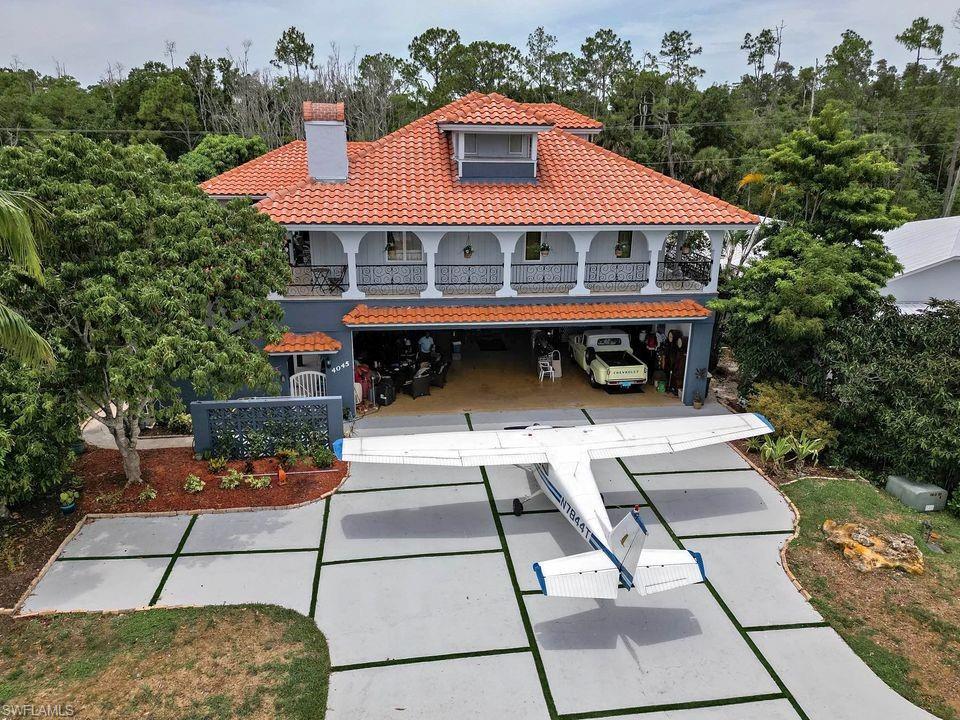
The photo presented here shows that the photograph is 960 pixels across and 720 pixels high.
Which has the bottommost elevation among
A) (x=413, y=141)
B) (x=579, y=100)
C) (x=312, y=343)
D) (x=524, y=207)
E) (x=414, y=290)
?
(x=312, y=343)

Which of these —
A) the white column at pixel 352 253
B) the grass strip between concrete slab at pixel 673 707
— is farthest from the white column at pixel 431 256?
the grass strip between concrete slab at pixel 673 707

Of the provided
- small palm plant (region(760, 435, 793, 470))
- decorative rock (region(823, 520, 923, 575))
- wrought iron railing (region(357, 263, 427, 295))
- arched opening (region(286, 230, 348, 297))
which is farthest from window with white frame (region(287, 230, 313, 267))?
decorative rock (region(823, 520, 923, 575))

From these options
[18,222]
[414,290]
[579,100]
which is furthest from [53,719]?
[579,100]

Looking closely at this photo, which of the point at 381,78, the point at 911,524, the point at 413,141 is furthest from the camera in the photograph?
the point at 381,78

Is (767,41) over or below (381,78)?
over

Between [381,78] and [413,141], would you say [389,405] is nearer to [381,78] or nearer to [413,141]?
[413,141]

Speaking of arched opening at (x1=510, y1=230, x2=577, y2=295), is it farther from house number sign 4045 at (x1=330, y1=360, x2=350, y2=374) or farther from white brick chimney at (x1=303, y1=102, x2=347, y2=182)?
white brick chimney at (x1=303, y1=102, x2=347, y2=182)
